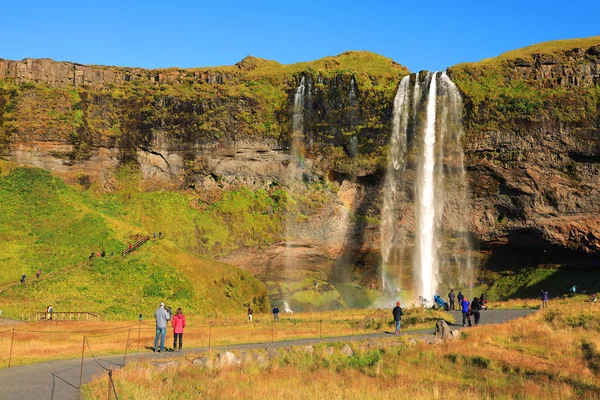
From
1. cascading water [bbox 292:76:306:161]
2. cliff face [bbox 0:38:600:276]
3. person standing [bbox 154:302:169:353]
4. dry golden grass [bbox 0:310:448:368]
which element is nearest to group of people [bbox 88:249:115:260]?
dry golden grass [bbox 0:310:448:368]

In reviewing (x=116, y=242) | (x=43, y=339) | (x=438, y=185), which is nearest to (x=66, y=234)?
(x=116, y=242)

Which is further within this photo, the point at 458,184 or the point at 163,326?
the point at 458,184

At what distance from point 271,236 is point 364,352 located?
4127 cm

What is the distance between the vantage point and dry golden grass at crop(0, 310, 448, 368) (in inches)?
954

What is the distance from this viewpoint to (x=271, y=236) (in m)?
65.2

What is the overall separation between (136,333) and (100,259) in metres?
18.9

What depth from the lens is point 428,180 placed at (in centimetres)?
6431

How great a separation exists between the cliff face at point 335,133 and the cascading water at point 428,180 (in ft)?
4.08

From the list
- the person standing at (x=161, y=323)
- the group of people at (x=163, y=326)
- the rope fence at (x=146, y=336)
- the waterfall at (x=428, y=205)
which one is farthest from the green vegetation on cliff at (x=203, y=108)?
the person standing at (x=161, y=323)

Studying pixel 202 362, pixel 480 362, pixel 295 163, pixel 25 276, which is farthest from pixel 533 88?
pixel 202 362

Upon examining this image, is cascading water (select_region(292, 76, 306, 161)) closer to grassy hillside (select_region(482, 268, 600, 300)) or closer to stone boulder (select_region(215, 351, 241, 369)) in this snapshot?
grassy hillside (select_region(482, 268, 600, 300))

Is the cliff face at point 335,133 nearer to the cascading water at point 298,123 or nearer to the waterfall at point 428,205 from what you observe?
the cascading water at point 298,123

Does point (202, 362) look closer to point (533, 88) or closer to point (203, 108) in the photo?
point (533, 88)

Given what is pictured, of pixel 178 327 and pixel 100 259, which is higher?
pixel 100 259
